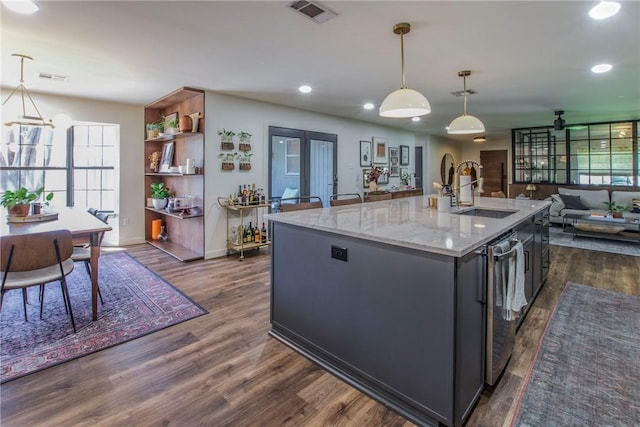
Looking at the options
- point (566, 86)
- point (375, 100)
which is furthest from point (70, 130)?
point (566, 86)

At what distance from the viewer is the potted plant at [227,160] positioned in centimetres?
493

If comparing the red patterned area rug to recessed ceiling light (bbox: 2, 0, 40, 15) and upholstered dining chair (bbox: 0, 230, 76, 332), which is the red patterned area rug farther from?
recessed ceiling light (bbox: 2, 0, 40, 15)

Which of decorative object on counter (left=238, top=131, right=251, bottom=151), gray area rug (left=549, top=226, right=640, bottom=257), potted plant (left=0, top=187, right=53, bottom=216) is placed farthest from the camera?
gray area rug (left=549, top=226, right=640, bottom=257)

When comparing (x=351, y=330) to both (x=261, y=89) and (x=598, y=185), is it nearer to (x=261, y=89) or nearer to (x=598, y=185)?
(x=261, y=89)

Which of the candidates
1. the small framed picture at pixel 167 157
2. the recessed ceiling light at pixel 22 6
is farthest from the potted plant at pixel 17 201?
the small framed picture at pixel 167 157

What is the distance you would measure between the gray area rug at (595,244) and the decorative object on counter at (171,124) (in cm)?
671

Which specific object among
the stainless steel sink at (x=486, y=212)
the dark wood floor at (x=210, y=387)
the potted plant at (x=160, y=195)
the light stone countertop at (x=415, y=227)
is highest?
the potted plant at (x=160, y=195)

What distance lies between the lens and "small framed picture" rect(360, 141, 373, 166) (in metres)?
7.36

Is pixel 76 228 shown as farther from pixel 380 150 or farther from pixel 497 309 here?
pixel 380 150

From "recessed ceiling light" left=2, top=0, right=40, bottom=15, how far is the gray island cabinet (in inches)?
90.1

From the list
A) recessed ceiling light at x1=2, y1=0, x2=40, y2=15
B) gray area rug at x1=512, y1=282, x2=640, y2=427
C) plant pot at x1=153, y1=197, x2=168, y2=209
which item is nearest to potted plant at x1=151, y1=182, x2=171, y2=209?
plant pot at x1=153, y1=197, x2=168, y2=209

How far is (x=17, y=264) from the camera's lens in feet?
7.69

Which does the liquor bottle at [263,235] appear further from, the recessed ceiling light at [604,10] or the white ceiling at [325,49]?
the recessed ceiling light at [604,10]

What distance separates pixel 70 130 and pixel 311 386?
19.1 ft
